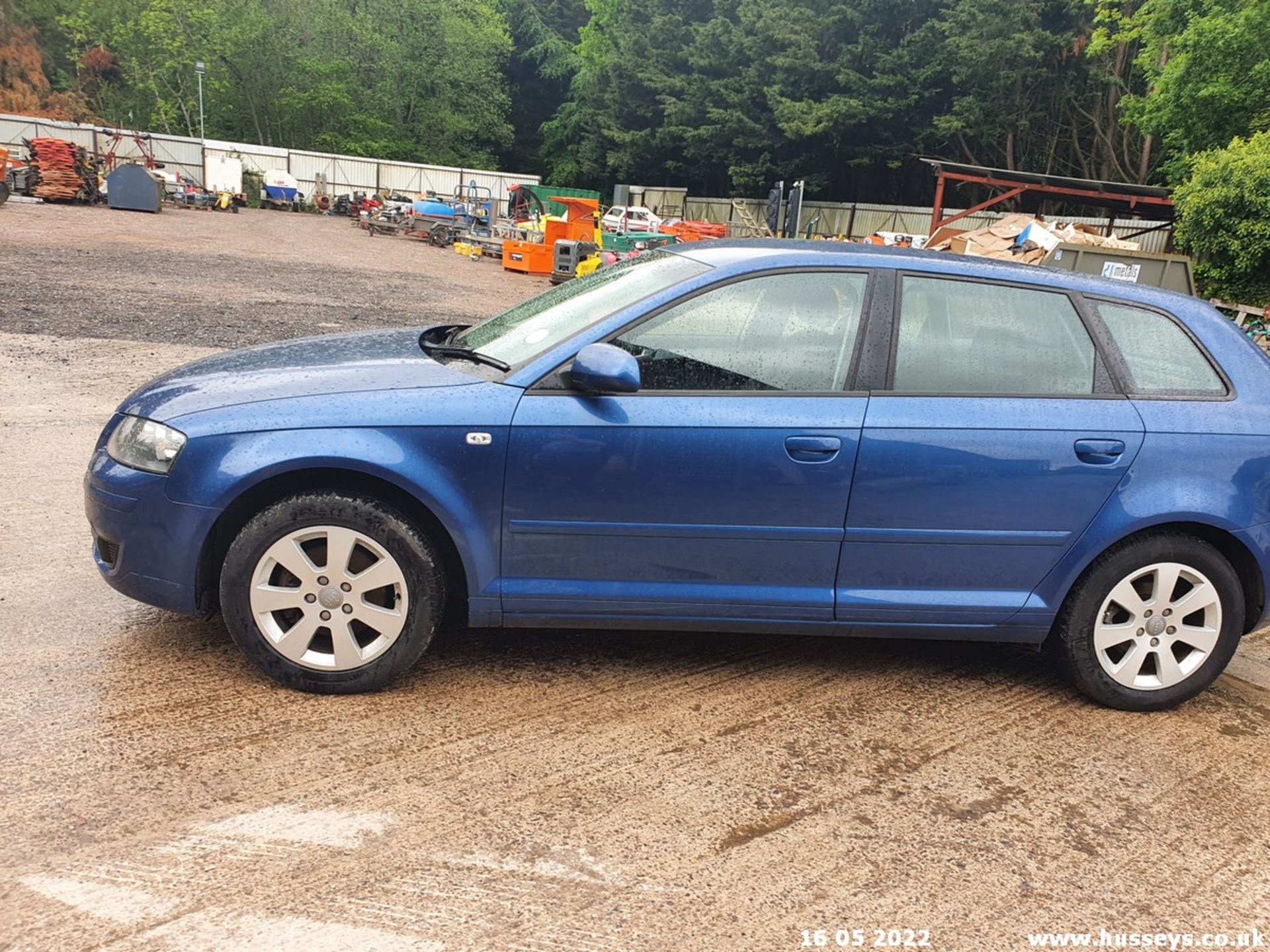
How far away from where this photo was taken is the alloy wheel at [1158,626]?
3602 mm

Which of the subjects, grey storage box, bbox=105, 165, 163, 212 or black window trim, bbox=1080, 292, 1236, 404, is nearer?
black window trim, bbox=1080, 292, 1236, 404

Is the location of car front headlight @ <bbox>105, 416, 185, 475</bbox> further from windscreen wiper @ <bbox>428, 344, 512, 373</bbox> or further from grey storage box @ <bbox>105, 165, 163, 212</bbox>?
grey storage box @ <bbox>105, 165, 163, 212</bbox>

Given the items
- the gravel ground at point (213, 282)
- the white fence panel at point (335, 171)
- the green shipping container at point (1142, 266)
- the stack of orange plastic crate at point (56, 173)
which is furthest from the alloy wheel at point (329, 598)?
the white fence panel at point (335, 171)

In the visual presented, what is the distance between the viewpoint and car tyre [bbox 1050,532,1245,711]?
11.8ft

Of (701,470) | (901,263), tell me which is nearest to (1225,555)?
(901,263)

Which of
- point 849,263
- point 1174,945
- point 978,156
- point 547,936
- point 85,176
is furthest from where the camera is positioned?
point 978,156

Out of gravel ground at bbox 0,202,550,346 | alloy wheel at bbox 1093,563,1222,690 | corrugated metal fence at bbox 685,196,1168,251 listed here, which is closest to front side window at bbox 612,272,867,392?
alloy wheel at bbox 1093,563,1222,690

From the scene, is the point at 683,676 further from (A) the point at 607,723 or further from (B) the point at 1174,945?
(B) the point at 1174,945

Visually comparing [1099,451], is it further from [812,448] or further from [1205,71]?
[1205,71]

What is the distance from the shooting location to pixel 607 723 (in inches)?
131

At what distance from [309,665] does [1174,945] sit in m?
2.76

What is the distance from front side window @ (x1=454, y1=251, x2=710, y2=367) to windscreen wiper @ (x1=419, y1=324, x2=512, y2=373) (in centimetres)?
3

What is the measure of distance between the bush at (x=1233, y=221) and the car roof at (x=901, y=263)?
15548 mm

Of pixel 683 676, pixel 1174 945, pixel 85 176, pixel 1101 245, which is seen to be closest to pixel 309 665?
pixel 683 676
